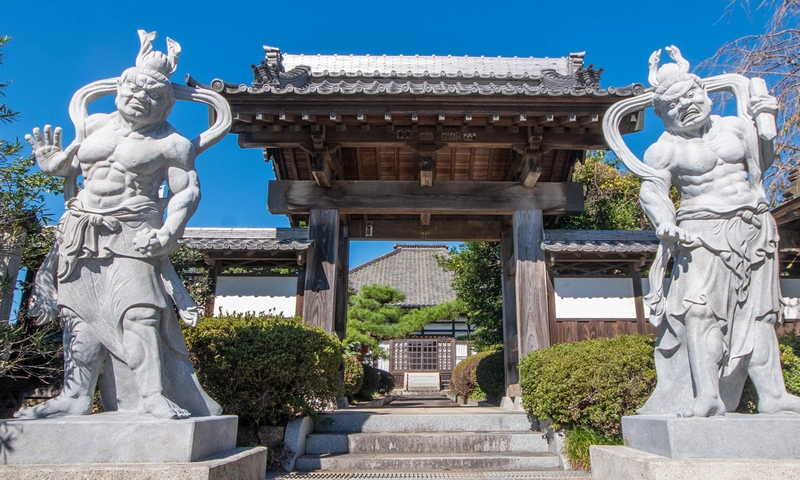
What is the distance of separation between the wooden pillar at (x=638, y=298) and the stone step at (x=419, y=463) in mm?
4119

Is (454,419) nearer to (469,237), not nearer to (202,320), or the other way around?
(202,320)

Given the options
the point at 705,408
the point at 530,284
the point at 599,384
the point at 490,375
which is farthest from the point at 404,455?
the point at 490,375

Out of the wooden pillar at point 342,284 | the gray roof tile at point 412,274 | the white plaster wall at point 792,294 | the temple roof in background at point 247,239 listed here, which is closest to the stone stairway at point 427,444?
the temple roof in background at point 247,239

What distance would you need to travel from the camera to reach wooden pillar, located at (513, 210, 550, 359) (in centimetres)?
812

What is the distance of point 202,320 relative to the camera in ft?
19.0

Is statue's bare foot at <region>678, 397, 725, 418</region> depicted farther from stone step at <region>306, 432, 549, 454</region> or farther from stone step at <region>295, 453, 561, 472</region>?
stone step at <region>306, 432, 549, 454</region>

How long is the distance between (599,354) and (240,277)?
602 cm

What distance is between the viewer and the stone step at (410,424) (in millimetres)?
6055

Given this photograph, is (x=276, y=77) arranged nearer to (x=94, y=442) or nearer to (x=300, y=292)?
(x=300, y=292)

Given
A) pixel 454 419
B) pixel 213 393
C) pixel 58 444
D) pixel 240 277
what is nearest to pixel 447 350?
pixel 240 277

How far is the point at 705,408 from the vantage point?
3.31m

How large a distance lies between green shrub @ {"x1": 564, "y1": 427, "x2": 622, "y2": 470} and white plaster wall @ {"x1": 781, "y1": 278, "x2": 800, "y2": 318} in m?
5.27

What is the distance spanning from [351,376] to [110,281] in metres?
6.80

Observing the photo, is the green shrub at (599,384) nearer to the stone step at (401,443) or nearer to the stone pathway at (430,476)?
the stone pathway at (430,476)
